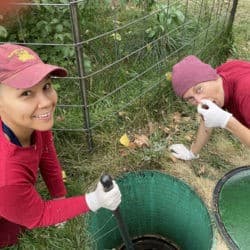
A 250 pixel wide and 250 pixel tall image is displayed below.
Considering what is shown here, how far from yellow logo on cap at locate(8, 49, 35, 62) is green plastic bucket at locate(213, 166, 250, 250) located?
132 centimetres

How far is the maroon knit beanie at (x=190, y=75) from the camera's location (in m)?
1.95

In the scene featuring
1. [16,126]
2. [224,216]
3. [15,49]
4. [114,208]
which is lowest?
[224,216]

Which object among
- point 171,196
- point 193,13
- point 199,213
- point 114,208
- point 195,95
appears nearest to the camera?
point 114,208

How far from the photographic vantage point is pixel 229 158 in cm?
251

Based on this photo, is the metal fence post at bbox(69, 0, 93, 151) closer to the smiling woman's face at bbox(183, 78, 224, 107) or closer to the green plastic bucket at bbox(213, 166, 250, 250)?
the smiling woman's face at bbox(183, 78, 224, 107)

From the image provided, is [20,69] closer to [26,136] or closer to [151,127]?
[26,136]

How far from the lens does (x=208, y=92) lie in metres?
1.99

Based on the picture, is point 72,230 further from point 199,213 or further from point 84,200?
point 199,213

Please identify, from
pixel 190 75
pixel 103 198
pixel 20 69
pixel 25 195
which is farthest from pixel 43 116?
pixel 190 75

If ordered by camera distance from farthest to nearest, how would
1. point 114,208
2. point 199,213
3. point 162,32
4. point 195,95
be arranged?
point 162,32 < point 199,213 < point 195,95 < point 114,208

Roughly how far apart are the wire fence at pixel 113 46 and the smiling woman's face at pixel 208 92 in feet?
1.81

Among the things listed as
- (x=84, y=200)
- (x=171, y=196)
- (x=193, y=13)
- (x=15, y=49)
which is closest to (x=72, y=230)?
(x=84, y=200)

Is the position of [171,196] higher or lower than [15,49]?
lower

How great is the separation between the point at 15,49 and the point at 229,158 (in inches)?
62.3
